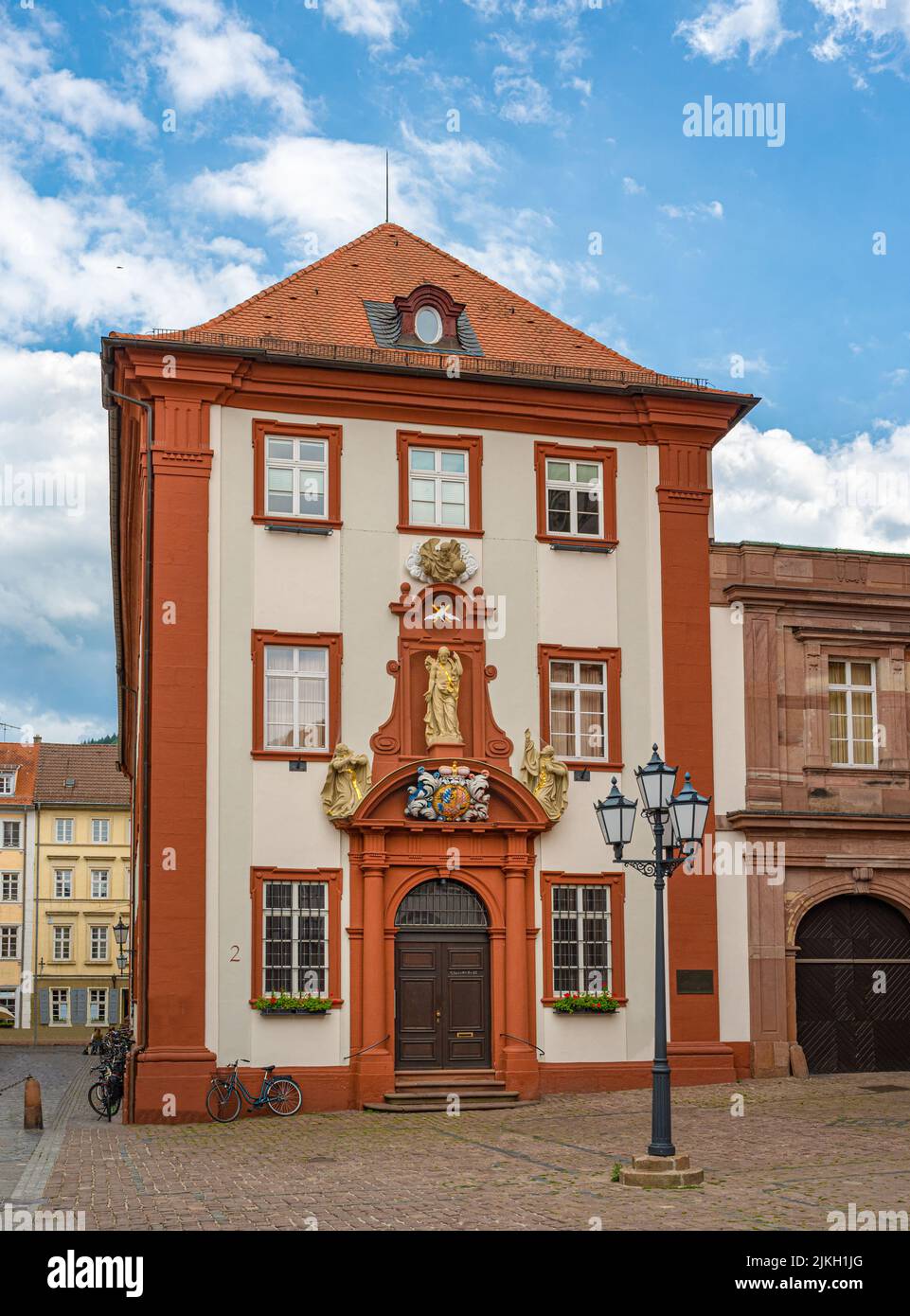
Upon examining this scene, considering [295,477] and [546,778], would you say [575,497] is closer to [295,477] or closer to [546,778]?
[295,477]

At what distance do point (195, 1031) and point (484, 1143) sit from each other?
6.05m

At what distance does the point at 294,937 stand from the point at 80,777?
55567 millimetres

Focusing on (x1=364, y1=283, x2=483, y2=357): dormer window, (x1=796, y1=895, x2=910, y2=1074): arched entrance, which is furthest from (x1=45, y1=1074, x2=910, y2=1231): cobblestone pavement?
(x1=364, y1=283, x2=483, y2=357): dormer window

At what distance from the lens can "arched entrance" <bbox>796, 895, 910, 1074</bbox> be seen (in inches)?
1083

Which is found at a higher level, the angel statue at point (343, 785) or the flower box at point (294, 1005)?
the angel statue at point (343, 785)

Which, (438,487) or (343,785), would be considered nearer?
(343,785)

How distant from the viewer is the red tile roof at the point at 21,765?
77438 mm

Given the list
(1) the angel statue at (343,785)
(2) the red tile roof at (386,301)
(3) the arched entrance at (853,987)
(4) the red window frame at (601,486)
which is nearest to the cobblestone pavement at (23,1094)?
(1) the angel statue at (343,785)

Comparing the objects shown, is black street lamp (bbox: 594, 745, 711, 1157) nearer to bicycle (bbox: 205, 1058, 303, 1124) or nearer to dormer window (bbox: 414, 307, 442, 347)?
bicycle (bbox: 205, 1058, 303, 1124)

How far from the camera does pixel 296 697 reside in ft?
86.0

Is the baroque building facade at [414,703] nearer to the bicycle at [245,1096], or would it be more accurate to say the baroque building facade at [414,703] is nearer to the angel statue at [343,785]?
the angel statue at [343,785]

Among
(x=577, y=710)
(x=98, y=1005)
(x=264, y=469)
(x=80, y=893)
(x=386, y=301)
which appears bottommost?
(x=98, y=1005)

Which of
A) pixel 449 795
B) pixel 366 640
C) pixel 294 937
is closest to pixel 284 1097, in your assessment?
pixel 294 937

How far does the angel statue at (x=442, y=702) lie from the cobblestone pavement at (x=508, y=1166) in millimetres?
5752
